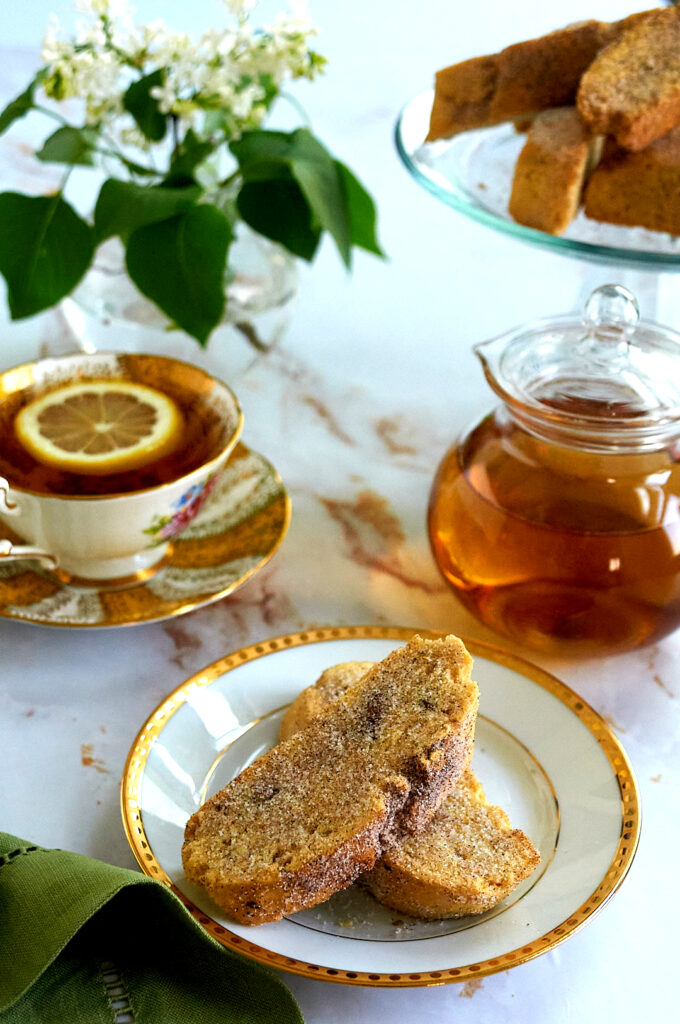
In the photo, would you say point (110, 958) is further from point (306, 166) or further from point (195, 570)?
point (306, 166)

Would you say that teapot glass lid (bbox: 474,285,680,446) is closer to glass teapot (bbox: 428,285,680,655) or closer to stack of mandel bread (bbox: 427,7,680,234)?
glass teapot (bbox: 428,285,680,655)

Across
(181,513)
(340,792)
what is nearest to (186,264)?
(181,513)

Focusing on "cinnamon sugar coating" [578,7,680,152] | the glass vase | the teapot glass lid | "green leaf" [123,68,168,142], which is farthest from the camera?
the glass vase

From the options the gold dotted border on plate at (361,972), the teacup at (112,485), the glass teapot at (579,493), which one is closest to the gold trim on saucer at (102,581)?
the teacup at (112,485)

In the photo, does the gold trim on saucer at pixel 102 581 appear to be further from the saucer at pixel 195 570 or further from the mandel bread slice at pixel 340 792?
the mandel bread slice at pixel 340 792

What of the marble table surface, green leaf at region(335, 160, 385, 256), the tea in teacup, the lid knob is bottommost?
the marble table surface

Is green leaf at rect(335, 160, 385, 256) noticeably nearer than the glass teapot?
No

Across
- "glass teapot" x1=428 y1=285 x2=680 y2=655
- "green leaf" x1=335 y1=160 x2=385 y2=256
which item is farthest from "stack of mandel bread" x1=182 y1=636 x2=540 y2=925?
"green leaf" x1=335 y1=160 x2=385 y2=256
